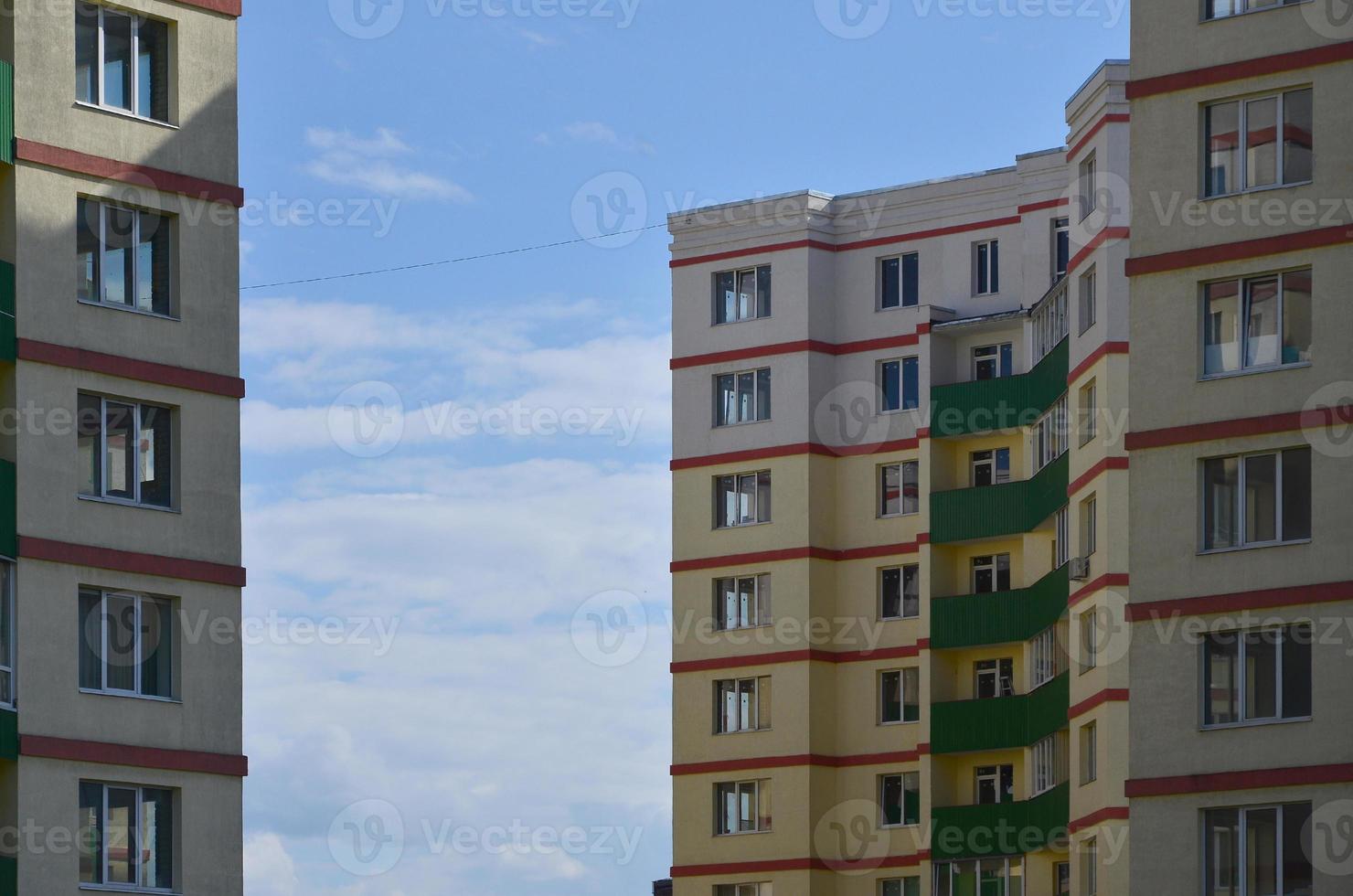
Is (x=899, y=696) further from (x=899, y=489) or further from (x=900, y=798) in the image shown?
(x=899, y=489)

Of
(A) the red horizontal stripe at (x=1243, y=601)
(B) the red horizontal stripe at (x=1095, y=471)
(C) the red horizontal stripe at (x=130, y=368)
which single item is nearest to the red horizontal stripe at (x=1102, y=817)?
(B) the red horizontal stripe at (x=1095, y=471)

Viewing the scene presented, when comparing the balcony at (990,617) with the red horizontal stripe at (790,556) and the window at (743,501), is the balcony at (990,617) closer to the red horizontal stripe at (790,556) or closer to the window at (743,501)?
the red horizontal stripe at (790,556)

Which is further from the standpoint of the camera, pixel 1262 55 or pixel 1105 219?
pixel 1105 219

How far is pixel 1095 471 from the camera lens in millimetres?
55531

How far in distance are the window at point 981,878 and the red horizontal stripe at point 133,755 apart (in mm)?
28706

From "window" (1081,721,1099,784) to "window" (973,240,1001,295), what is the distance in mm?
18366

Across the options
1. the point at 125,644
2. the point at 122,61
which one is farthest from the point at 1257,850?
the point at 122,61

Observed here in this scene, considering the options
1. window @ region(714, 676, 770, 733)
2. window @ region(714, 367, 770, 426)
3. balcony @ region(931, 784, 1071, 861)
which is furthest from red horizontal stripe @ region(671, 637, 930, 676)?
window @ region(714, 367, 770, 426)

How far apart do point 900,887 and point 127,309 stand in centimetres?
3561

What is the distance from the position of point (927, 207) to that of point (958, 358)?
16.3ft

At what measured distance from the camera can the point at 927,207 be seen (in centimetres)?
7256

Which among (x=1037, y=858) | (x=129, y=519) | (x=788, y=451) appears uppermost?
(x=788, y=451)

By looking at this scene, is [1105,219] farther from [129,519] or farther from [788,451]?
[129,519]

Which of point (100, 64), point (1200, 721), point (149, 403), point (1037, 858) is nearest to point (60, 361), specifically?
point (149, 403)
